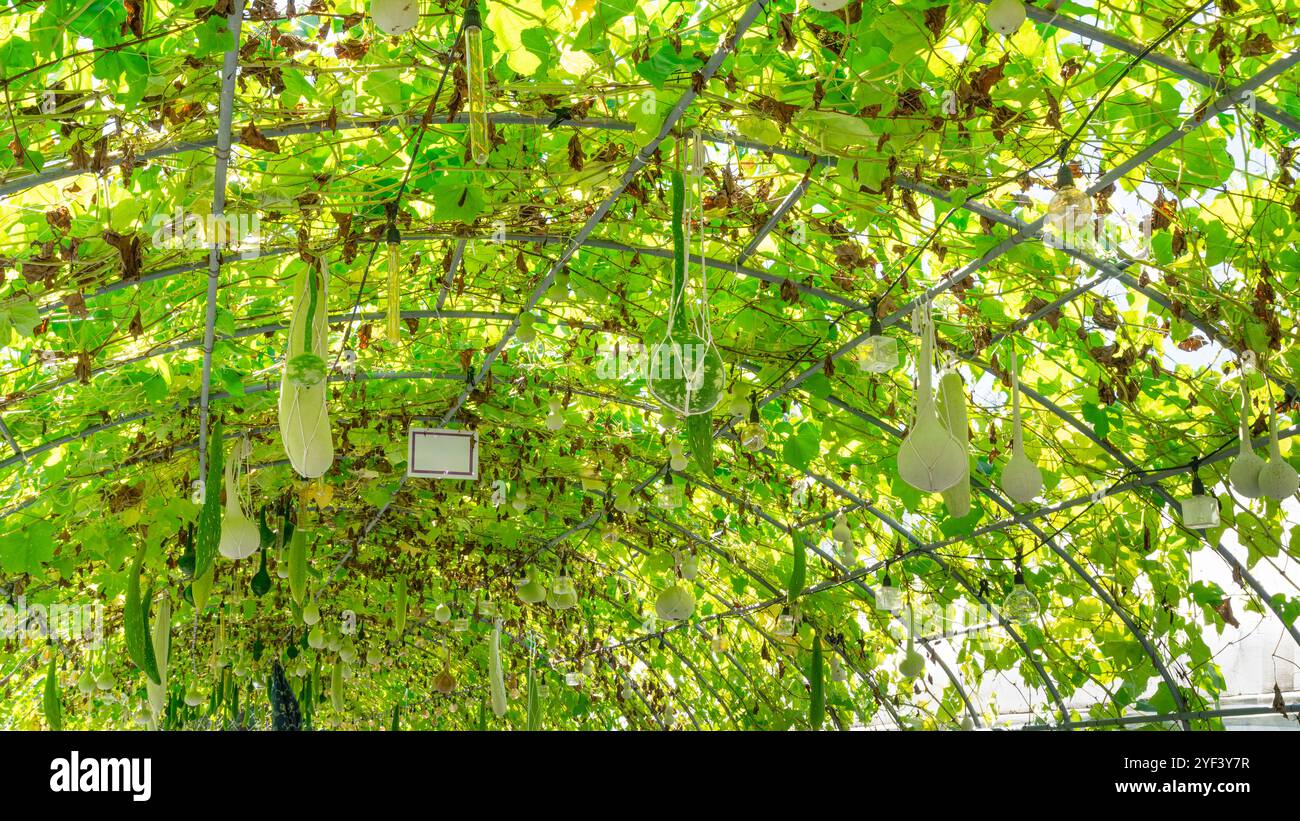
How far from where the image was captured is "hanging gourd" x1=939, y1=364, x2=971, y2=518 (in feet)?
5.98

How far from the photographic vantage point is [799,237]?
3.06 m

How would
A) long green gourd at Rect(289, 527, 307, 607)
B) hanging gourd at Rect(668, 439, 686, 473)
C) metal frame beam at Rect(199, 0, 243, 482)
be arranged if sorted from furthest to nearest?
long green gourd at Rect(289, 527, 307, 607) → hanging gourd at Rect(668, 439, 686, 473) → metal frame beam at Rect(199, 0, 243, 482)

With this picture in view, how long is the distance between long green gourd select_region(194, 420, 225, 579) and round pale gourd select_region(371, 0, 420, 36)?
1.49 meters

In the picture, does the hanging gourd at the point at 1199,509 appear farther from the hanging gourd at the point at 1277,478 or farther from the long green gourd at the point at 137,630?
the long green gourd at the point at 137,630

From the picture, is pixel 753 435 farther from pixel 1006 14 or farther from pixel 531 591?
pixel 531 591

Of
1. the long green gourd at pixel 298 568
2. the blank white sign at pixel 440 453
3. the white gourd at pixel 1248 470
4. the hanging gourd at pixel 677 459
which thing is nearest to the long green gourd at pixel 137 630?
the long green gourd at pixel 298 568

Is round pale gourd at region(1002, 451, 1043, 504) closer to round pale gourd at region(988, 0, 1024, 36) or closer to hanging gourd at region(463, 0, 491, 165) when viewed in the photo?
round pale gourd at region(988, 0, 1024, 36)

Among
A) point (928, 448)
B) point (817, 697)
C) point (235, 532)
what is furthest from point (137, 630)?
point (928, 448)

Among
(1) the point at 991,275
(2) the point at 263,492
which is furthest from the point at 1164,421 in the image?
(2) the point at 263,492

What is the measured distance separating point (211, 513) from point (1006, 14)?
7.01ft

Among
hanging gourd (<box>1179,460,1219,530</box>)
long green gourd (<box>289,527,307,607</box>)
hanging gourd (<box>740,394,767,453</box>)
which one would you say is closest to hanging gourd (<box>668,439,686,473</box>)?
hanging gourd (<box>740,394,767,453</box>)

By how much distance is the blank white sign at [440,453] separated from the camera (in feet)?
12.6

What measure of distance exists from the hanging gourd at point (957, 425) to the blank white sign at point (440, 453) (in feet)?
7.37
